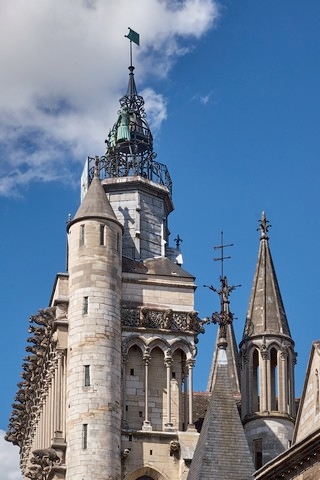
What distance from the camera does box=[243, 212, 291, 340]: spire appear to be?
197 ft

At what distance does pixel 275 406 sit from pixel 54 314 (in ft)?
31.7

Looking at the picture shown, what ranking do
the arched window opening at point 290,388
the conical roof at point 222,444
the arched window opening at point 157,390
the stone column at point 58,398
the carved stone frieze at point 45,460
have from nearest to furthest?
the conical roof at point 222,444 < the carved stone frieze at point 45,460 < the stone column at point 58,398 < the arched window opening at point 290,388 < the arched window opening at point 157,390

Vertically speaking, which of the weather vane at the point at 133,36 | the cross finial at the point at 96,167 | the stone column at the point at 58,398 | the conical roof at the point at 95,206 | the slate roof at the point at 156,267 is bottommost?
the stone column at the point at 58,398

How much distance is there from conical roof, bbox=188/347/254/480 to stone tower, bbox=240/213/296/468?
370cm

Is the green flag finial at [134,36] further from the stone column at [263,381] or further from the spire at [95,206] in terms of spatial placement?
the stone column at [263,381]

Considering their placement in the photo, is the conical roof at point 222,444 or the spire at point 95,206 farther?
the spire at point 95,206

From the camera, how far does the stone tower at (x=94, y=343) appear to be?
5672cm

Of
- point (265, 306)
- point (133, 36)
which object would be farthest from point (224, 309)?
point (133, 36)

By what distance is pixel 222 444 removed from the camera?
2074 inches

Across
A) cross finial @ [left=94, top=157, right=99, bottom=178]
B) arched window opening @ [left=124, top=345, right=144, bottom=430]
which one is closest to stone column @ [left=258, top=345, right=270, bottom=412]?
arched window opening @ [left=124, top=345, right=144, bottom=430]

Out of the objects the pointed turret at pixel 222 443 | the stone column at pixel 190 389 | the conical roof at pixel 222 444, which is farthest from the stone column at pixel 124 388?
the conical roof at pixel 222 444

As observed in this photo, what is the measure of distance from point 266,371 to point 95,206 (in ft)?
31.6

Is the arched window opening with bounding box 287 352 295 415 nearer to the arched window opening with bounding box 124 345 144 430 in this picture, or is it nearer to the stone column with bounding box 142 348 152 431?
the stone column with bounding box 142 348 152 431

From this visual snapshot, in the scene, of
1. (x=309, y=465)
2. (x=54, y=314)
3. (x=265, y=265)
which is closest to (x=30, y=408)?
(x=54, y=314)
